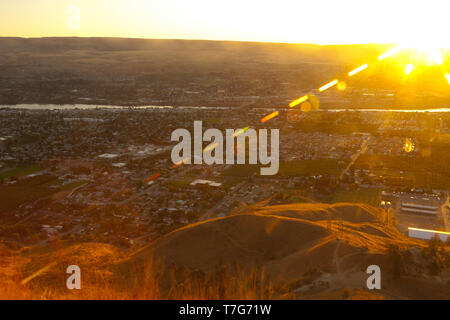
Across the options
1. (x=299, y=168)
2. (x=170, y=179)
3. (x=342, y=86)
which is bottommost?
(x=170, y=179)

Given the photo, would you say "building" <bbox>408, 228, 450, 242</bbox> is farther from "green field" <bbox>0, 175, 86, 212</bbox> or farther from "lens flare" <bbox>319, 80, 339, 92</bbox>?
"lens flare" <bbox>319, 80, 339, 92</bbox>

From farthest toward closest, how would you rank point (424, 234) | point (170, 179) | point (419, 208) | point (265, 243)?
point (170, 179) → point (419, 208) → point (424, 234) → point (265, 243)

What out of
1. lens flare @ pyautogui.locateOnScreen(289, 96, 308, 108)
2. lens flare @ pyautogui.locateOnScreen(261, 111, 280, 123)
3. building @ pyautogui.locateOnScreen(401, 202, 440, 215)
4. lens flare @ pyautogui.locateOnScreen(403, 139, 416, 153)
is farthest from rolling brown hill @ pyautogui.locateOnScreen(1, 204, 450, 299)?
lens flare @ pyautogui.locateOnScreen(289, 96, 308, 108)

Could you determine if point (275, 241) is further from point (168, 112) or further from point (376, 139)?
Result: point (168, 112)

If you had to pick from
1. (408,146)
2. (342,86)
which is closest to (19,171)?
(408,146)

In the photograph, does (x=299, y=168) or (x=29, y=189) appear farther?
(x=299, y=168)

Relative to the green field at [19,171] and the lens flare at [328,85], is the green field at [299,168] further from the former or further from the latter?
the lens flare at [328,85]

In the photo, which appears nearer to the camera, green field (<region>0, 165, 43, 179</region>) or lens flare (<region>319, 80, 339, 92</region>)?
green field (<region>0, 165, 43, 179</region>)

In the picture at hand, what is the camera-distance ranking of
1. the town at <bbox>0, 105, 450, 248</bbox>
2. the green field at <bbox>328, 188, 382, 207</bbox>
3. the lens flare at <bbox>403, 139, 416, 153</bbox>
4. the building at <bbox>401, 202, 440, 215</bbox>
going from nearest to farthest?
the town at <bbox>0, 105, 450, 248</bbox>
the building at <bbox>401, 202, 440, 215</bbox>
the green field at <bbox>328, 188, 382, 207</bbox>
the lens flare at <bbox>403, 139, 416, 153</bbox>

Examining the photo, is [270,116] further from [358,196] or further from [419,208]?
[419,208]
